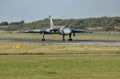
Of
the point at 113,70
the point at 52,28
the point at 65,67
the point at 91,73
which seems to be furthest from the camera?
the point at 52,28

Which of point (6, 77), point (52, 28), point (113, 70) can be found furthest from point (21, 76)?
point (52, 28)

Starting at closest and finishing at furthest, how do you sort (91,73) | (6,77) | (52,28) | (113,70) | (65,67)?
(6,77), (91,73), (113,70), (65,67), (52,28)

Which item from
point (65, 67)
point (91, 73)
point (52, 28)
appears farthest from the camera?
point (52, 28)

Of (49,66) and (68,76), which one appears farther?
(49,66)

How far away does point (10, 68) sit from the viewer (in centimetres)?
2822

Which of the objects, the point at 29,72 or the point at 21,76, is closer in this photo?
the point at 21,76

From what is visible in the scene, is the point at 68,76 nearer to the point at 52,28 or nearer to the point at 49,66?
the point at 49,66

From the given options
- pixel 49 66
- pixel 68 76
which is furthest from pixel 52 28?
pixel 68 76

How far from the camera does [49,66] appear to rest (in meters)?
30.0

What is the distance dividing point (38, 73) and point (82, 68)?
3960mm

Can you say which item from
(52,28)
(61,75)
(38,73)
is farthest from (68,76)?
(52,28)

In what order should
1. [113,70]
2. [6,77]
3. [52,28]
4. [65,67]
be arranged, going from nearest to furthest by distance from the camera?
[6,77], [113,70], [65,67], [52,28]

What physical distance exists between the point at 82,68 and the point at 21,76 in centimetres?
575

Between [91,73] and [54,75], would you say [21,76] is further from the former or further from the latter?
[91,73]
